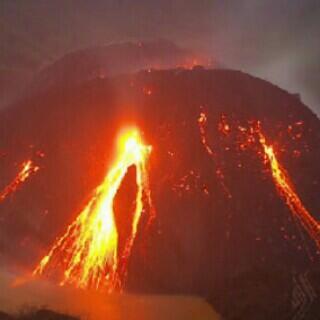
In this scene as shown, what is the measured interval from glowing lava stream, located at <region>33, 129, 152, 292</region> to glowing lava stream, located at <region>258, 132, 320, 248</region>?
8.40 meters

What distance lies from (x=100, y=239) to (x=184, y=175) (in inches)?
269

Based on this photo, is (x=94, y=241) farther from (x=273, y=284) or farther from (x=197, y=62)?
(x=197, y=62)

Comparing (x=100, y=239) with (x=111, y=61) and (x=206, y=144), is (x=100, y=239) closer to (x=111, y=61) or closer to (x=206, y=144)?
(x=206, y=144)

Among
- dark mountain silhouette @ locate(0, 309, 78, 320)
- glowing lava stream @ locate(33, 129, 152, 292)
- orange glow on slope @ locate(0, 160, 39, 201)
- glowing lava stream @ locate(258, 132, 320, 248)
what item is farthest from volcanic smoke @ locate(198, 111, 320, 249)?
dark mountain silhouette @ locate(0, 309, 78, 320)

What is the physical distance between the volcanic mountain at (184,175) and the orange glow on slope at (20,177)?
0.50 meters

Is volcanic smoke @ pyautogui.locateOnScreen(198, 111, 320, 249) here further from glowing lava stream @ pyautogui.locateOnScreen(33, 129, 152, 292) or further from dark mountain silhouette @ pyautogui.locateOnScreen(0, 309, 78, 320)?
dark mountain silhouette @ pyautogui.locateOnScreen(0, 309, 78, 320)

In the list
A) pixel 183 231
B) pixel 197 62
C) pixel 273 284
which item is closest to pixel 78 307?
pixel 183 231

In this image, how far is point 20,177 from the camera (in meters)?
39.1

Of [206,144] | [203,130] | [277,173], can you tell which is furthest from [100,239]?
[277,173]

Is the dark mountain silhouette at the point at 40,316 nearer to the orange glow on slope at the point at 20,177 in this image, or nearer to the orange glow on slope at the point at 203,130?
the orange glow on slope at the point at 20,177

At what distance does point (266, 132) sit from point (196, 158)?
19.0 ft

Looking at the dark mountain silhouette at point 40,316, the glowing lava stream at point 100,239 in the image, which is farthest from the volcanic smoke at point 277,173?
the dark mountain silhouette at point 40,316

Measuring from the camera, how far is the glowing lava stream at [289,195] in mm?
34969

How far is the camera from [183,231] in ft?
111
